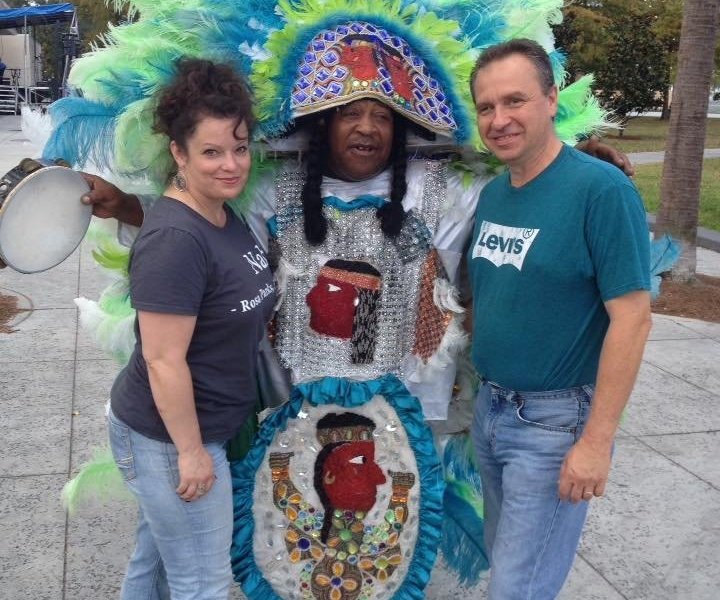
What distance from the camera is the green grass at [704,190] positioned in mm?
10297

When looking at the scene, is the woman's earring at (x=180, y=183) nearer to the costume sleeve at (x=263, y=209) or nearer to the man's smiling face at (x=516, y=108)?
the costume sleeve at (x=263, y=209)

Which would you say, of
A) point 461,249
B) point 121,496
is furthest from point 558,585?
point 121,496

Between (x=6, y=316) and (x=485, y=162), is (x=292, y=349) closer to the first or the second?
(x=485, y=162)

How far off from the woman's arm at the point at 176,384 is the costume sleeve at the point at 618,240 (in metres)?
0.86

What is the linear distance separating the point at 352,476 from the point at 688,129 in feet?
17.0

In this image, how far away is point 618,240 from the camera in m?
1.79

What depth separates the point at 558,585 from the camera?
204 cm

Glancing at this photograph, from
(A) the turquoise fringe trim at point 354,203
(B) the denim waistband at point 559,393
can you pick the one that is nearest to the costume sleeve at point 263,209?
(A) the turquoise fringe trim at point 354,203

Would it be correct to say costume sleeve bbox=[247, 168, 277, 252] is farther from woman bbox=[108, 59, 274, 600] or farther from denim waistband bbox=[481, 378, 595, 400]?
denim waistband bbox=[481, 378, 595, 400]

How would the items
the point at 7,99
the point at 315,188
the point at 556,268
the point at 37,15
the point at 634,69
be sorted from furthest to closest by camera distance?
the point at 7,99 → the point at 37,15 → the point at 634,69 → the point at 315,188 → the point at 556,268

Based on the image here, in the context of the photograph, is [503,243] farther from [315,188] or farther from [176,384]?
[176,384]

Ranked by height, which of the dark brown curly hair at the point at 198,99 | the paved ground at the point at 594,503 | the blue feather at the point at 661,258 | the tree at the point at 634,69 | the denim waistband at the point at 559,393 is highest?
the tree at the point at 634,69

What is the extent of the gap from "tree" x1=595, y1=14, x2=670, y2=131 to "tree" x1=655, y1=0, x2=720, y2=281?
15.5 m

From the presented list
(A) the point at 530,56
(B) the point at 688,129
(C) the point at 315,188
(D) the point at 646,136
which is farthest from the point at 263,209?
(D) the point at 646,136
